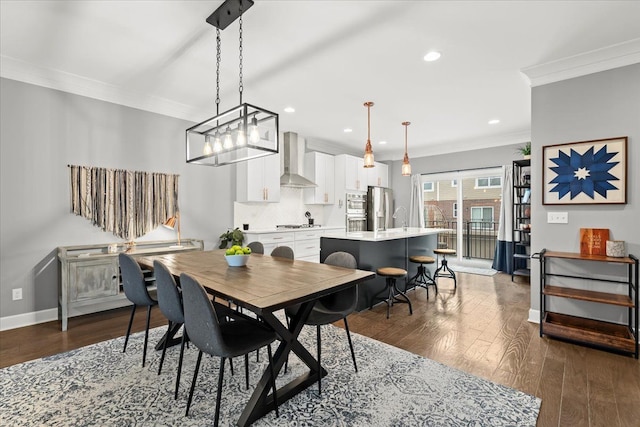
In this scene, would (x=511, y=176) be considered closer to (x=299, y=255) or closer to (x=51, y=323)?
(x=299, y=255)

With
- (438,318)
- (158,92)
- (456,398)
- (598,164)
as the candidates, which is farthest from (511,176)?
(158,92)

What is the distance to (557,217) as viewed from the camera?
3.20m

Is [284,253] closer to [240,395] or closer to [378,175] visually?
[240,395]

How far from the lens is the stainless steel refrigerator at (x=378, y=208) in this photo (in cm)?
701

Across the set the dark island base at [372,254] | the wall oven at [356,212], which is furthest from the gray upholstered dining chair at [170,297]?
the wall oven at [356,212]

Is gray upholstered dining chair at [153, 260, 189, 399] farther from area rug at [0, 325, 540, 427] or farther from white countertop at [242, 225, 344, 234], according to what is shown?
white countertop at [242, 225, 344, 234]

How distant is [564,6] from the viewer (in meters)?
2.28

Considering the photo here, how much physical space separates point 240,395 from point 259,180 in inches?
144

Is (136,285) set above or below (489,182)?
below

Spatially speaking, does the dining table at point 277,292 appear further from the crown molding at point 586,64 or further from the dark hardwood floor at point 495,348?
the crown molding at point 586,64

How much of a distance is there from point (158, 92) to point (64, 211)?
177 cm

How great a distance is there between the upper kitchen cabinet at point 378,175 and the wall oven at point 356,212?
43 centimetres

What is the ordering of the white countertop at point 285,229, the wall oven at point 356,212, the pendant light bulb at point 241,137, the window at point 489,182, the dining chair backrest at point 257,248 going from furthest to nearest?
the wall oven at point 356,212 → the window at point 489,182 → the white countertop at point 285,229 → the dining chair backrest at point 257,248 → the pendant light bulb at point 241,137

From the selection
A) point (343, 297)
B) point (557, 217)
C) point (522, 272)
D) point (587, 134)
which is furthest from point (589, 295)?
point (522, 272)
